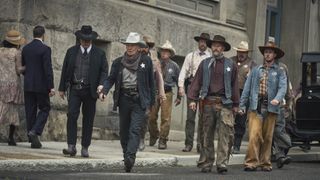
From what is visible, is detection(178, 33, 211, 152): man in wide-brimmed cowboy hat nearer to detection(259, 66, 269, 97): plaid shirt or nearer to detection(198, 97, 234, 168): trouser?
detection(259, 66, 269, 97): plaid shirt

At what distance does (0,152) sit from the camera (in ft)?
38.3

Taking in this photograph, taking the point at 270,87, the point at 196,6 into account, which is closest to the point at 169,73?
the point at 270,87

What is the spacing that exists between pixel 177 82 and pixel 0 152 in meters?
4.15

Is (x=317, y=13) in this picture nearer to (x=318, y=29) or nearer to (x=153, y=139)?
(x=318, y=29)

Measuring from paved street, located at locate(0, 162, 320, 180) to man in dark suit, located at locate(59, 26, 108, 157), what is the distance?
3.13 feet

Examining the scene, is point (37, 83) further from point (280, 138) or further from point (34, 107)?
point (280, 138)

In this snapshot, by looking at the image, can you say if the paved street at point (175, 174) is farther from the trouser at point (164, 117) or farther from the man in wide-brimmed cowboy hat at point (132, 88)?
the trouser at point (164, 117)

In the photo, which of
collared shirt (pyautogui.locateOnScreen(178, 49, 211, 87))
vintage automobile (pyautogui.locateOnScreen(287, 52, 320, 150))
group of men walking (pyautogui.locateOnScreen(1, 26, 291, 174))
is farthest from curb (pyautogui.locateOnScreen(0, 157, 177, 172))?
vintage automobile (pyautogui.locateOnScreen(287, 52, 320, 150))

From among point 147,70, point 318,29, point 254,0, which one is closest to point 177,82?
point 147,70

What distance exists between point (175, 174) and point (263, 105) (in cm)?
207

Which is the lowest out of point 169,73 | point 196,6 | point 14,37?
point 169,73

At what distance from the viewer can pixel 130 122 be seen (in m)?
11.2

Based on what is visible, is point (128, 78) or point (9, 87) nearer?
point (128, 78)

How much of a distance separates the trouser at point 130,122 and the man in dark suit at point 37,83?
6.94 ft
